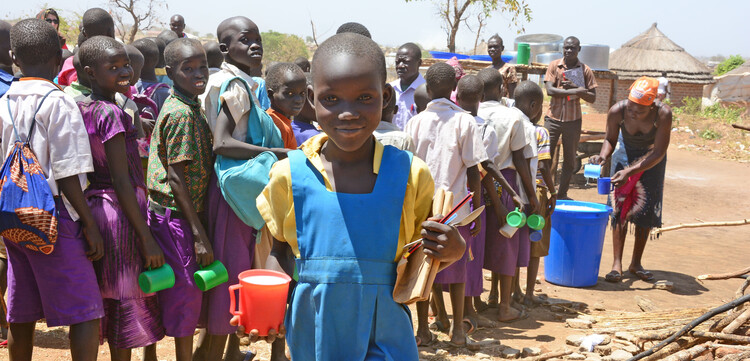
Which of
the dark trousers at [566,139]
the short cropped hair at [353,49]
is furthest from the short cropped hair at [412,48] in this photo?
the dark trousers at [566,139]

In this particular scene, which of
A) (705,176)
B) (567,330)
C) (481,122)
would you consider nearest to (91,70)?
(481,122)

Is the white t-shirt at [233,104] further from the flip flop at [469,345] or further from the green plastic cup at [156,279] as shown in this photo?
the flip flop at [469,345]

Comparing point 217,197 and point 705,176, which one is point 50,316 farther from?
point 705,176

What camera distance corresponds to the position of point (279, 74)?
3.78m

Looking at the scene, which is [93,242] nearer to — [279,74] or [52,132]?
[52,132]

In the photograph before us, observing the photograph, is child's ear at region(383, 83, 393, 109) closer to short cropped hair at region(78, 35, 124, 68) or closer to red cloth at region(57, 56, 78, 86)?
short cropped hair at region(78, 35, 124, 68)

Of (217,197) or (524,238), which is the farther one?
(524,238)

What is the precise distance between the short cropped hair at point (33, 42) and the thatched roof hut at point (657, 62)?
2084 centimetres

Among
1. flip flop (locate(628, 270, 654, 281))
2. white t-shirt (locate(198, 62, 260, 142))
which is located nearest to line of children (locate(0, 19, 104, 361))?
white t-shirt (locate(198, 62, 260, 142))

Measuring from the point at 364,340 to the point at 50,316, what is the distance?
1.61 meters

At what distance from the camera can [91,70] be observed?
10.4ft

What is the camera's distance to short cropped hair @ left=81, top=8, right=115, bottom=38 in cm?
507

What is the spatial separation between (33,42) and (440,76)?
2.34 metres

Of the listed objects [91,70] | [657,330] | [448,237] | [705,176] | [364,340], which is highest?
[91,70]
